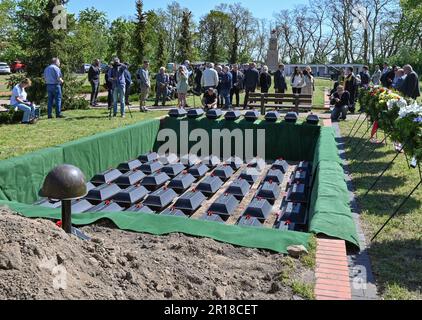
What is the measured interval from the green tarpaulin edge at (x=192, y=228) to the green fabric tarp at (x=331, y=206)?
39 centimetres

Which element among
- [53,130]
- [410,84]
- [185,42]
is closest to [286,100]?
Answer: [410,84]

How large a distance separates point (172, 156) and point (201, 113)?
5.58 feet

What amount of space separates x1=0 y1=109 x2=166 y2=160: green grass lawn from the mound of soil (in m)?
5.82

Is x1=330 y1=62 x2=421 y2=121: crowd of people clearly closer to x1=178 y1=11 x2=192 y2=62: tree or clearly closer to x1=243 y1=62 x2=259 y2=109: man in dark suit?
x1=243 y1=62 x2=259 y2=109: man in dark suit

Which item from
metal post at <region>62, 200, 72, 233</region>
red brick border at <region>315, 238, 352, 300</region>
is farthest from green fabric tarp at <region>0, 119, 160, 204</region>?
red brick border at <region>315, 238, 352, 300</region>

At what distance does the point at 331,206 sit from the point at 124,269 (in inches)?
117

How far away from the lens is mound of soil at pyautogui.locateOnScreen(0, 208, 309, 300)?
3260 mm

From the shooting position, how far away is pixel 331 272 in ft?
13.5

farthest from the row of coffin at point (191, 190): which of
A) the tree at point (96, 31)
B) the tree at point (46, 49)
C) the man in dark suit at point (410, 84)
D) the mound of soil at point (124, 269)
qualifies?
the tree at point (96, 31)

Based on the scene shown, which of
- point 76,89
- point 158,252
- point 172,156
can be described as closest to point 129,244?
point 158,252

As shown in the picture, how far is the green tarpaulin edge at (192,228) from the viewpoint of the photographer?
476cm

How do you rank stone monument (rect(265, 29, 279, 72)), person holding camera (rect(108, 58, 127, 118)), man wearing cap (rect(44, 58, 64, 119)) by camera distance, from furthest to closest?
stone monument (rect(265, 29, 279, 72)) < person holding camera (rect(108, 58, 127, 118)) < man wearing cap (rect(44, 58, 64, 119))

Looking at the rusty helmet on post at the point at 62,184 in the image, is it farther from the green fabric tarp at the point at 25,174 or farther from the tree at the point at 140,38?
the tree at the point at 140,38
